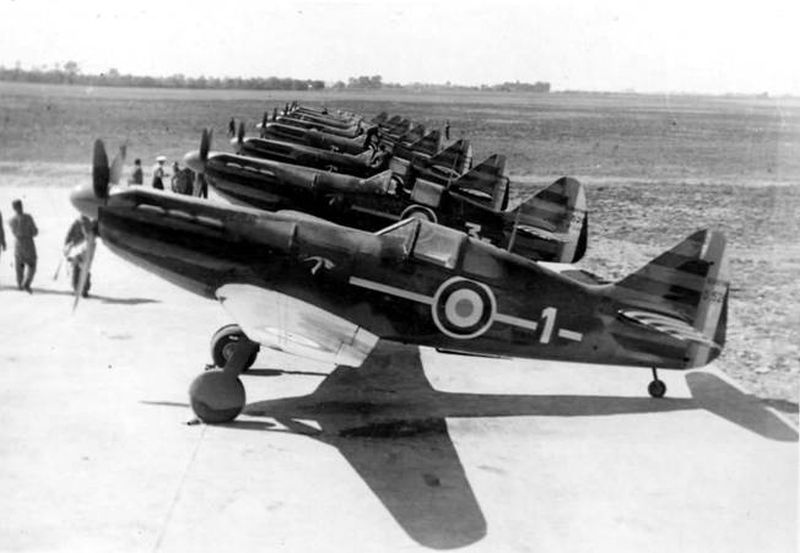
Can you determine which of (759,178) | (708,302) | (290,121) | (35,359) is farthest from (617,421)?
(759,178)

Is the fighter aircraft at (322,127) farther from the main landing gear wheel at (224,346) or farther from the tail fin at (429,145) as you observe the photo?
the main landing gear wheel at (224,346)

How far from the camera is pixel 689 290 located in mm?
7887

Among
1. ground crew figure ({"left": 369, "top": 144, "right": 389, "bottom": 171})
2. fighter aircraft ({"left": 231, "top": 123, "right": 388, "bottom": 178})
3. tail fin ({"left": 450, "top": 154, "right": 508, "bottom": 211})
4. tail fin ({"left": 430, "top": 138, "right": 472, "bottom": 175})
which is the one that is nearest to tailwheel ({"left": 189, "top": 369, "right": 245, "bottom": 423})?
tail fin ({"left": 450, "top": 154, "right": 508, "bottom": 211})

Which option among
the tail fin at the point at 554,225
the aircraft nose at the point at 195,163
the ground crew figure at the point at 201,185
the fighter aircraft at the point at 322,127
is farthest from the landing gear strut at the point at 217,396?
the fighter aircraft at the point at 322,127

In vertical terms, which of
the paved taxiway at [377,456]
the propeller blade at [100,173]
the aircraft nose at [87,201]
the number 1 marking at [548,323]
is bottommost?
the paved taxiway at [377,456]

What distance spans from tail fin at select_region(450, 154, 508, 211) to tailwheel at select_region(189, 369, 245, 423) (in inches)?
245

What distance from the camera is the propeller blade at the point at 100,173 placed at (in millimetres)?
7551

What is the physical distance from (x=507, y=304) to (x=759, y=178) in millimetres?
25312

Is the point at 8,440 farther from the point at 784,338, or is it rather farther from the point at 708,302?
the point at 784,338

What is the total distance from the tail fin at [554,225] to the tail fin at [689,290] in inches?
157

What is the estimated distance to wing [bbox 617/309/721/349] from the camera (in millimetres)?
7535

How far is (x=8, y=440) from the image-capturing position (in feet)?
20.8

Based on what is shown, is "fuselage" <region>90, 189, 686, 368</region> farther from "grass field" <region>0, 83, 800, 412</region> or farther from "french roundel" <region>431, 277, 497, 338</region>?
"grass field" <region>0, 83, 800, 412</region>

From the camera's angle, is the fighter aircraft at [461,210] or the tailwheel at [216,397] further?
the fighter aircraft at [461,210]
